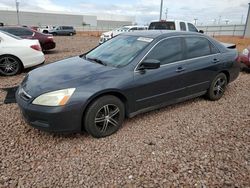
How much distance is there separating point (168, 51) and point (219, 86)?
1736mm

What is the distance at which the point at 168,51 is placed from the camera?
12.3 ft

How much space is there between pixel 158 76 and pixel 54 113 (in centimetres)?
173

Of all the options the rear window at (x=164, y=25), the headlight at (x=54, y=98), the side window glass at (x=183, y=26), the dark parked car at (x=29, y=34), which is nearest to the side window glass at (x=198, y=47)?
the headlight at (x=54, y=98)

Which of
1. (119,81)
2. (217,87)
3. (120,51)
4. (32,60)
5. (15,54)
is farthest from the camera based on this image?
(32,60)

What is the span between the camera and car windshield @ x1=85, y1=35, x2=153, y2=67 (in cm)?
344

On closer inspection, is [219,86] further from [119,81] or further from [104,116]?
[104,116]

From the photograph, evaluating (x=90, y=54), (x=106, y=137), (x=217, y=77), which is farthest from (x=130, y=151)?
(x=217, y=77)

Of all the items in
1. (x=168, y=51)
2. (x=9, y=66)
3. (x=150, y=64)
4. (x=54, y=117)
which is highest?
(x=168, y=51)

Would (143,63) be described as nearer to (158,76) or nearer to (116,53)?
(158,76)

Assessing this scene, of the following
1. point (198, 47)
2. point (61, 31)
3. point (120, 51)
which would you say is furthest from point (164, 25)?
point (61, 31)

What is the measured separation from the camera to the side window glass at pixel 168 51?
3.56 m

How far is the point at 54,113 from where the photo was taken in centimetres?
274

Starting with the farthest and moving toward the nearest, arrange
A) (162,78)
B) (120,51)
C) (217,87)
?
(217,87)
(120,51)
(162,78)

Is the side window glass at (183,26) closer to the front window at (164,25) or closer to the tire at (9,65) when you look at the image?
the front window at (164,25)
